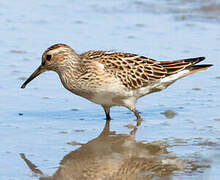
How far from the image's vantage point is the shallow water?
789cm

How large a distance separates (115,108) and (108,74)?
4.32 feet

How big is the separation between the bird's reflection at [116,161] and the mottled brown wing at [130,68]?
114 centimetres

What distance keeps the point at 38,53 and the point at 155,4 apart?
5.32 meters

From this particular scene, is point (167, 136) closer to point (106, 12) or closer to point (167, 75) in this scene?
point (167, 75)

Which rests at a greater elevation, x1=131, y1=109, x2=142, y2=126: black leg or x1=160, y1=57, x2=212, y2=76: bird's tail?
x1=160, y1=57, x2=212, y2=76: bird's tail

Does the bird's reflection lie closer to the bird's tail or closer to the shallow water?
the shallow water

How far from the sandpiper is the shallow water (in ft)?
1.46

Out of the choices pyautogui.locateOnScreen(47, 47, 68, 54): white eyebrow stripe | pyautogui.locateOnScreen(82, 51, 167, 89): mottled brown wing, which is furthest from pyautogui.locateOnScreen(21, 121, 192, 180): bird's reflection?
pyautogui.locateOnScreen(47, 47, 68, 54): white eyebrow stripe

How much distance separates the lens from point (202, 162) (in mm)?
7516

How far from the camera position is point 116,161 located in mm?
7695

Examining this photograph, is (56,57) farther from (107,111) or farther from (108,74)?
(107,111)

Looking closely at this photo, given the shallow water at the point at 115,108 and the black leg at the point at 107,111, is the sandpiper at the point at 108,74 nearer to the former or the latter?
the black leg at the point at 107,111

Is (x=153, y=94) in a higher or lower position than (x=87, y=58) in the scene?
lower

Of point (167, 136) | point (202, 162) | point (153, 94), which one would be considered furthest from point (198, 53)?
point (202, 162)
